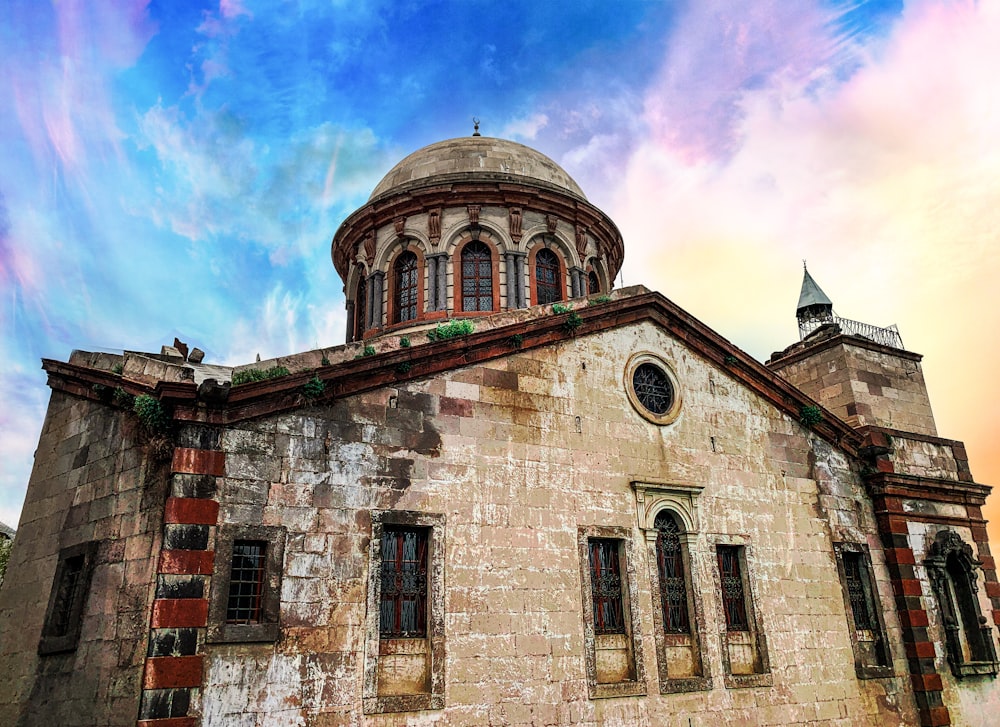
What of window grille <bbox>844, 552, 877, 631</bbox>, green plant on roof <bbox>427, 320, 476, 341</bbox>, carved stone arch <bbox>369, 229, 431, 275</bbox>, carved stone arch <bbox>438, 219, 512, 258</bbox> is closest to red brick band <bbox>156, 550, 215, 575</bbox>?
green plant on roof <bbox>427, 320, 476, 341</bbox>

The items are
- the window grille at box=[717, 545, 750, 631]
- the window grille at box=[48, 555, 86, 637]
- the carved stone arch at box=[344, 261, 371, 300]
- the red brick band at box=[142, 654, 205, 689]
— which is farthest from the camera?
the carved stone arch at box=[344, 261, 371, 300]

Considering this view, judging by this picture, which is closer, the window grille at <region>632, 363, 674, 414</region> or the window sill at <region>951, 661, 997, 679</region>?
the window grille at <region>632, 363, 674, 414</region>

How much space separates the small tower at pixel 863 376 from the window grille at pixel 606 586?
830 cm

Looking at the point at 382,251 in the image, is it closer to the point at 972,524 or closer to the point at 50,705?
the point at 50,705

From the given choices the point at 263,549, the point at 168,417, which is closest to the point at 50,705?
the point at 263,549

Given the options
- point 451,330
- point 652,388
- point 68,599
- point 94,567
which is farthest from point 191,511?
point 652,388

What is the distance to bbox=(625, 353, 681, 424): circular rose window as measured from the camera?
49.6 feet

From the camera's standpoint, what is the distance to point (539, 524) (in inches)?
512

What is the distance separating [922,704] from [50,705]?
16.1 metres

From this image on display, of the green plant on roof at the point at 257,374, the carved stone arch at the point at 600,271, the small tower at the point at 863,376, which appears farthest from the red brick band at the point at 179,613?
the small tower at the point at 863,376

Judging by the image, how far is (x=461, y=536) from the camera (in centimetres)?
1221

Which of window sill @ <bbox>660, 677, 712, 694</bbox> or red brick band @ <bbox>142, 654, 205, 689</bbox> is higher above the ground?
red brick band @ <bbox>142, 654, 205, 689</bbox>

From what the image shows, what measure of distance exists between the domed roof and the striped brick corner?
11195mm

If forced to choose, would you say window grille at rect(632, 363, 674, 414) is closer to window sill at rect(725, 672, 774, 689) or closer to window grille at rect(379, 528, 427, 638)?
window sill at rect(725, 672, 774, 689)
